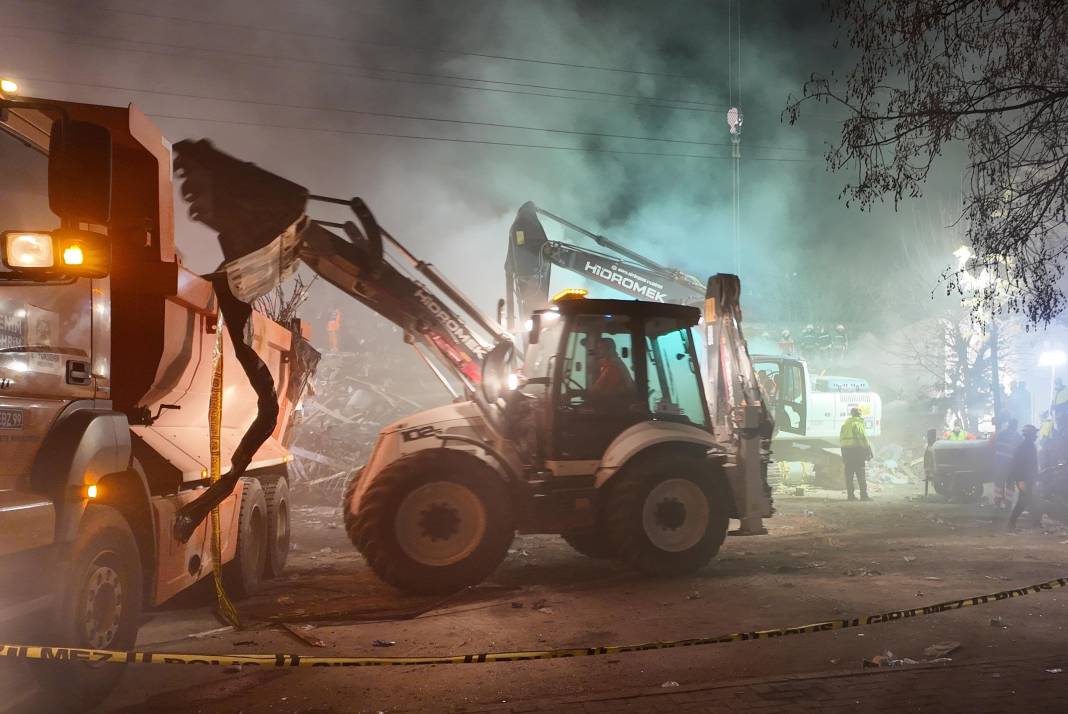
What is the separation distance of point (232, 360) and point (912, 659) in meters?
5.61

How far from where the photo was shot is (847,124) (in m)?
7.19

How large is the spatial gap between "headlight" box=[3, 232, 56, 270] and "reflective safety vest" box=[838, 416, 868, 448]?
15.1 metres

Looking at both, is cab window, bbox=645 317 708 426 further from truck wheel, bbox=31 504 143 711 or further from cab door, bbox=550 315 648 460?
truck wheel, bbox=31 504 143 711

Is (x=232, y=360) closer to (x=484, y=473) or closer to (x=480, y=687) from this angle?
(x=484, y=473)

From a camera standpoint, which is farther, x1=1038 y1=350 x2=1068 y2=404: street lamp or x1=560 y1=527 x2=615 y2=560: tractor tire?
x1=1038 y1=350 x2=1068 y2=404: street lamp

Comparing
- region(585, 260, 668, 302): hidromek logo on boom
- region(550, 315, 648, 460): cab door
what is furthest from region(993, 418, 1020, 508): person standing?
region(550, 315, 648, 460): cab door

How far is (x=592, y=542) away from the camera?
8945 mm

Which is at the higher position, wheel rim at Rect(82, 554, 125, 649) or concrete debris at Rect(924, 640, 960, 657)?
wheel rim at Rect(82, 554, 125, 649)

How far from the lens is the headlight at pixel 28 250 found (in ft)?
11.5

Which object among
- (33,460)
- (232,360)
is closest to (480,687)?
A: (33,460)

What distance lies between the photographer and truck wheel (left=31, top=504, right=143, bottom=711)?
3.82m

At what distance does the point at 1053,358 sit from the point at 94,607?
3432 centimetres

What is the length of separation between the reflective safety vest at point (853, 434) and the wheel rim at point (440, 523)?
1086cm

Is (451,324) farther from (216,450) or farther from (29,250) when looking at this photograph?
(29,250)
